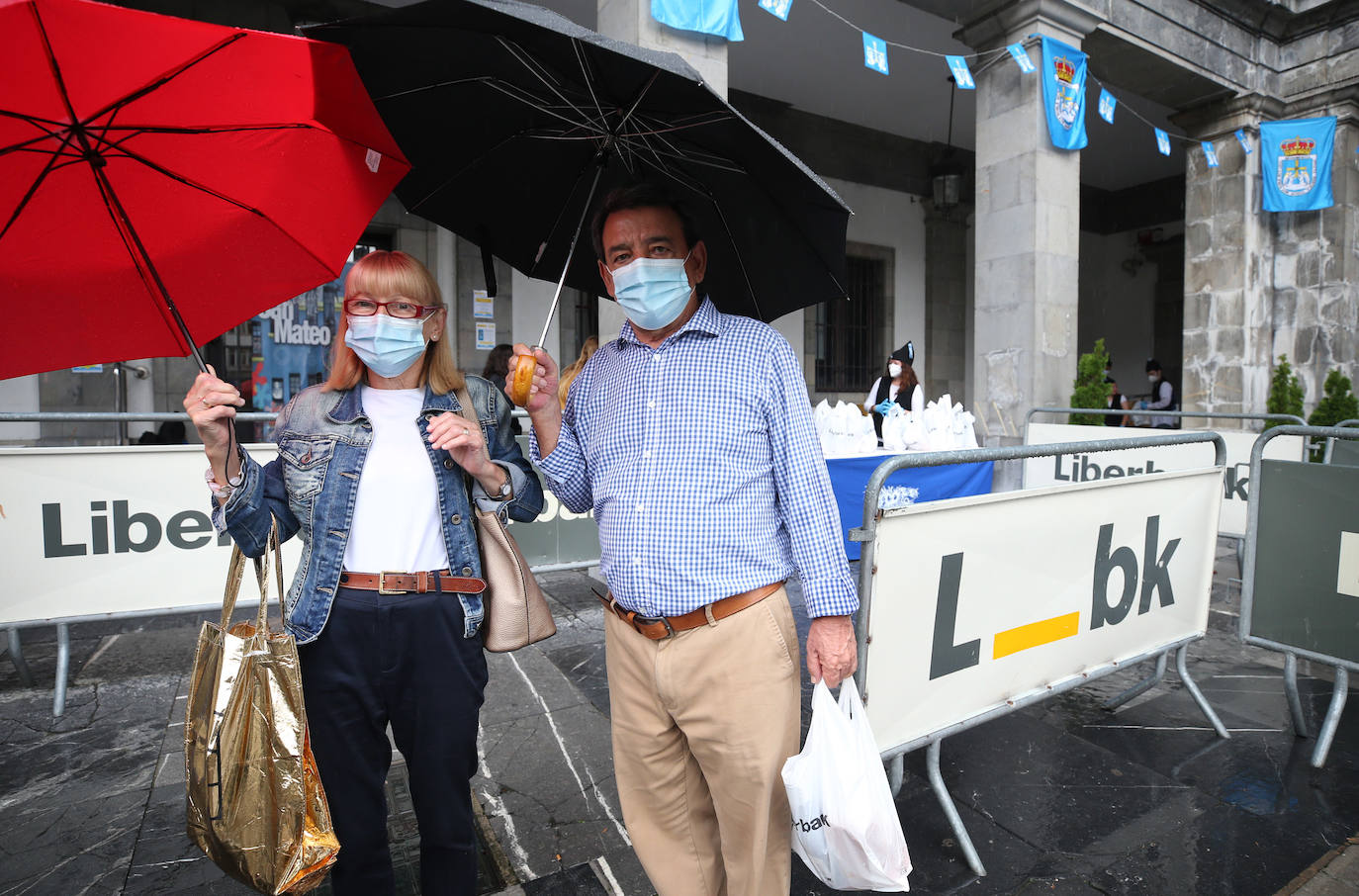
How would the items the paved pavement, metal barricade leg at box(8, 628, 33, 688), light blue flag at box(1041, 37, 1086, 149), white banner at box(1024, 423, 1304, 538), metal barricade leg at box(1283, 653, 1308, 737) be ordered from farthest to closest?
light blue flag at box(1041, 37, 1086, 149), white banner at box(1024, 423, 1304, 538), metal barricade leg at box(8, 628, 33, 688), metal barricade leg at box(1283, 653, 1308, 737), the paved pavement

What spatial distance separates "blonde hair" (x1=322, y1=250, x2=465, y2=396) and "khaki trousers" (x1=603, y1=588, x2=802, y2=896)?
778 mm

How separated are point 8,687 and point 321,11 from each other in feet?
23.3

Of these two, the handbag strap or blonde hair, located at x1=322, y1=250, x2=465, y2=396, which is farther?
blonde hair, located at x1=322, y1=250, x2=465, y2=396

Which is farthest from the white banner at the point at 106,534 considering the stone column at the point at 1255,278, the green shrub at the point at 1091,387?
the stone column at the point at 1255,278

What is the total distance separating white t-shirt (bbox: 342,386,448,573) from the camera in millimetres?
1868

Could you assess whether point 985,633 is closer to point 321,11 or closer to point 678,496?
point 678,496

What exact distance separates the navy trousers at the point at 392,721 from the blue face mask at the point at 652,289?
85cm

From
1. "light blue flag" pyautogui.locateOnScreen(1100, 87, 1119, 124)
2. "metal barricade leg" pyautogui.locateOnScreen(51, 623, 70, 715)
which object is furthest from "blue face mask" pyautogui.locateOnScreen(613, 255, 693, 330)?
"light blue flag" pyautogui.locateOnScreen(1100, 87, 1119, 124)

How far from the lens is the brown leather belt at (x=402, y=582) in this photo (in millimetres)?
1849

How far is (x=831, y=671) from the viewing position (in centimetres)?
187

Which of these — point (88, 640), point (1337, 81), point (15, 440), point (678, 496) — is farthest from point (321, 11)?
point (1337, 81)

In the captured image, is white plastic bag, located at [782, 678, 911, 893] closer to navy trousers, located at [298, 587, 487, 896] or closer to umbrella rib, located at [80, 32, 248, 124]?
navy trousers, located at [298, 587, 487, 896]

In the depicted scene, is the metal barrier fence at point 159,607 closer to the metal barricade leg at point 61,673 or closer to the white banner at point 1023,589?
the metal barricade leg at point 61,673

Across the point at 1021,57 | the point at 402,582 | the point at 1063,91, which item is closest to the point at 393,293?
the point at 402,582
